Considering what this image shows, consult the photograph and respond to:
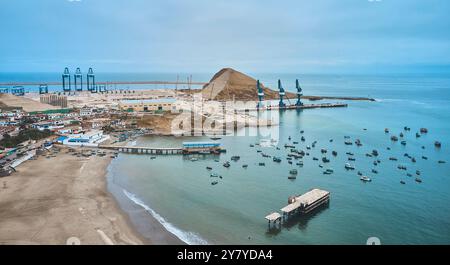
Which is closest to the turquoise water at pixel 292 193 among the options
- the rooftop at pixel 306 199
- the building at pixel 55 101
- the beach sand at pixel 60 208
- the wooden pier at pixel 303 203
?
the wooden pier at pixel 303 203

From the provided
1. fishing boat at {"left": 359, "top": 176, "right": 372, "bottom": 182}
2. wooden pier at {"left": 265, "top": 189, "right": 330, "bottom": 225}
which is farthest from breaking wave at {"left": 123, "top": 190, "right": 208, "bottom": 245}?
fishing boat at {"left": 359, "top": 176, "right": 372, "bottom": 182}

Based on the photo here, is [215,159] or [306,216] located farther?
[215,159]

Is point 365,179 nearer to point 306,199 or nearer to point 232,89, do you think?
point 306,199

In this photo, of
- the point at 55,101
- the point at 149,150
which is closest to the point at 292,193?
the point at 149,150

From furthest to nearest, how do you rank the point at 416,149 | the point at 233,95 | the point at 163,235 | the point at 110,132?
the point at 233,95 < the point at 110,132 < the point at 416,149 < the point at 163,235

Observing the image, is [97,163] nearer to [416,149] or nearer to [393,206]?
[393,206]
